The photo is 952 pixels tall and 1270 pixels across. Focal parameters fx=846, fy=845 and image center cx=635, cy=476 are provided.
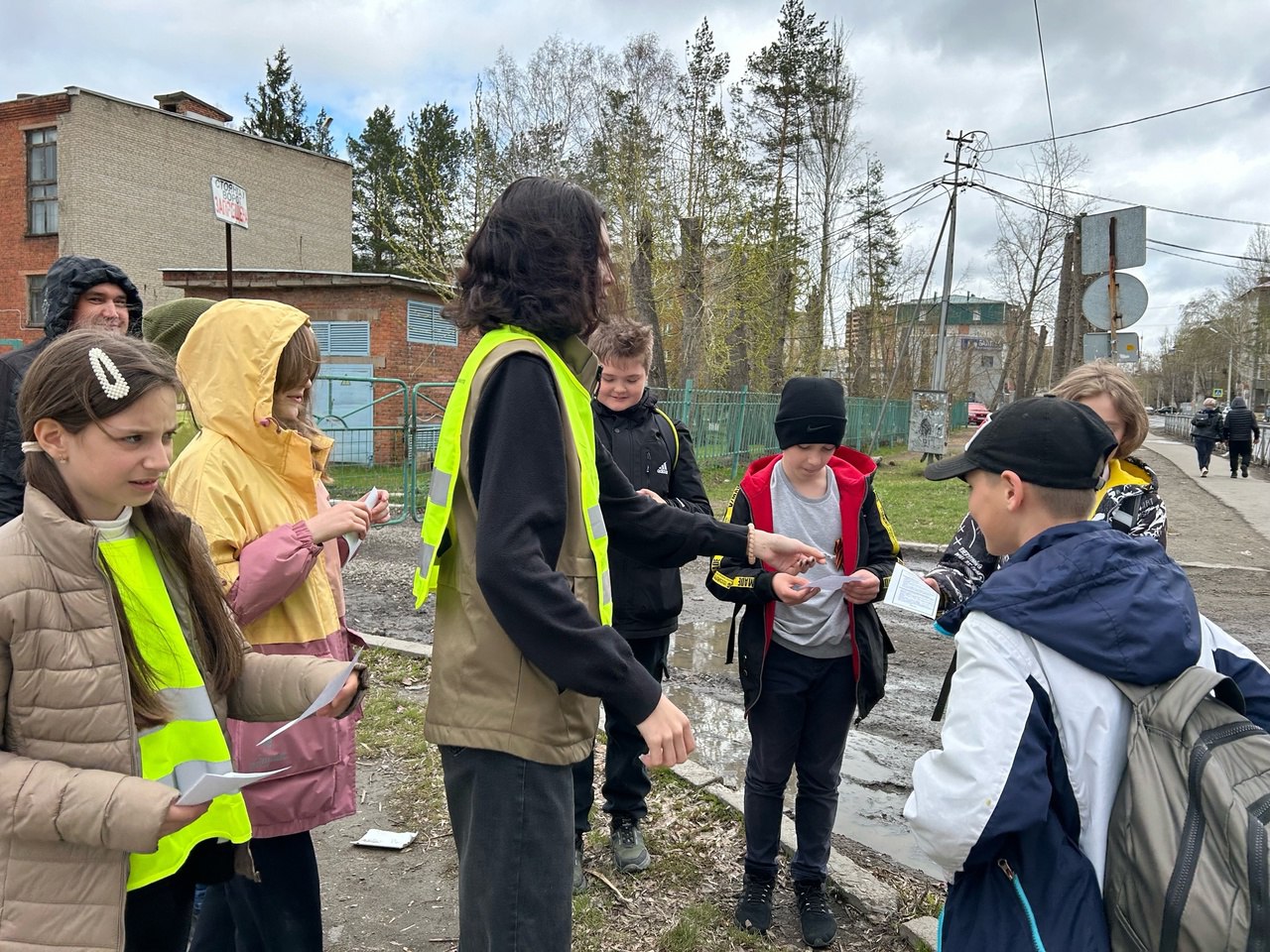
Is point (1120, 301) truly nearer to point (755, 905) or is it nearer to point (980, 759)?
point (755, 905)

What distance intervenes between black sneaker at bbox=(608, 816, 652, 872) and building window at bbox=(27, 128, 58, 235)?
98.3 ft

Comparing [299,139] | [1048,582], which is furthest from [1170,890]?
[299,139]

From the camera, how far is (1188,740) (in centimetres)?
134

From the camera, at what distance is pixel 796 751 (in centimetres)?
304

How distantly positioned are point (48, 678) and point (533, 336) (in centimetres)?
107

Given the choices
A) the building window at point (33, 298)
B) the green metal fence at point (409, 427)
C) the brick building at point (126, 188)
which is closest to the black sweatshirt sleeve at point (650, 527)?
the green metal fence at point (409, 427)

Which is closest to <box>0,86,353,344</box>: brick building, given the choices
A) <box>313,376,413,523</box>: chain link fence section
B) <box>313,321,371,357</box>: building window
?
<box>313,321,371,357</box>: building window

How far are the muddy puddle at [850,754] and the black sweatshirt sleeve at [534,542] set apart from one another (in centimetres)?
247

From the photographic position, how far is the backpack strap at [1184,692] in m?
1.37

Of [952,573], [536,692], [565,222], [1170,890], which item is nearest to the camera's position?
[1170,890]

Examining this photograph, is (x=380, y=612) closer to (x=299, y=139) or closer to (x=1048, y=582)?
(x=1048, y=582)

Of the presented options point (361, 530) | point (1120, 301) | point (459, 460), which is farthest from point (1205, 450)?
point (459, 460)

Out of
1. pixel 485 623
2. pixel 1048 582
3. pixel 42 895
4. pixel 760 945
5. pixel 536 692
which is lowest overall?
pixel 760 945

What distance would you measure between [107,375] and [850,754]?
4.09m
